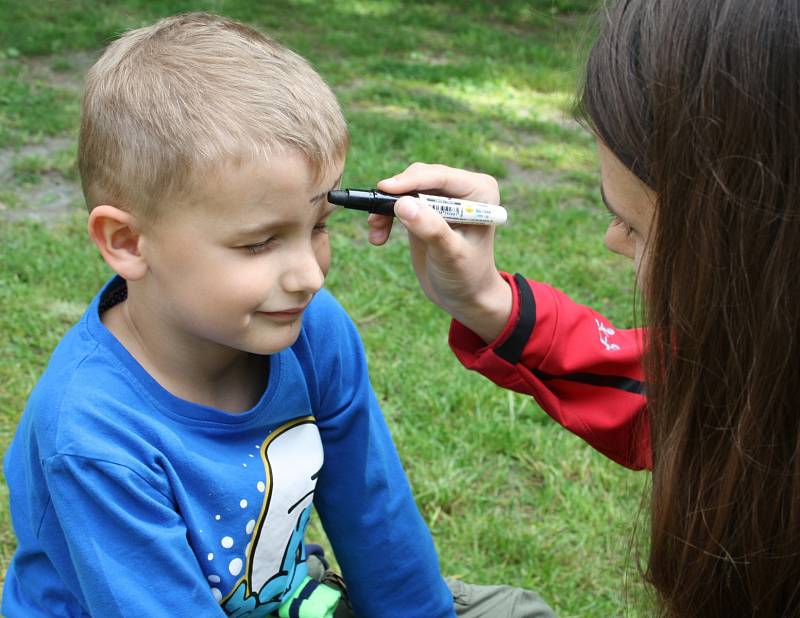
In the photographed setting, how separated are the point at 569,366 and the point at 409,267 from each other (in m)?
2.10

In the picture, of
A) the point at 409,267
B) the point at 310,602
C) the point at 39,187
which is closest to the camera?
the point at 310,602

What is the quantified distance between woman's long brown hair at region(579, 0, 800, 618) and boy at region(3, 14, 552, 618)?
1.58 ft

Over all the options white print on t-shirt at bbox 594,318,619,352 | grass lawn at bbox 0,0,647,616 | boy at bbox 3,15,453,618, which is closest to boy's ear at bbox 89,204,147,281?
boy at bbox 3,15,453,618

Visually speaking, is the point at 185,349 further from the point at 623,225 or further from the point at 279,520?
the point at 623,225

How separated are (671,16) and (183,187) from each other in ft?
2.31

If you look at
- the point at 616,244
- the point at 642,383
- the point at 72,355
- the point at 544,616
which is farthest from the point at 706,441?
the point at 72,355

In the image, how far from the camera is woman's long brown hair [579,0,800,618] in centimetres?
123

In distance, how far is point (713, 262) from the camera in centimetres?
131

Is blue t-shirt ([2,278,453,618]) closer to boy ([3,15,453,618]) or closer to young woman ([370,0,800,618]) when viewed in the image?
boy ([3,15,453,618])

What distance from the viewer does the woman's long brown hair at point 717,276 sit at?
1.23 metres

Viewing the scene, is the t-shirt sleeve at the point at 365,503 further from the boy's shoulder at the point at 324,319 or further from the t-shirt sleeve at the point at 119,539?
the t-shirt sleeve at the point at 119,539

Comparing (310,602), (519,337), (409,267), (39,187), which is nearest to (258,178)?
(519,337)

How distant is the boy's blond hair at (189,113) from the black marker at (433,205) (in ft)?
0.18

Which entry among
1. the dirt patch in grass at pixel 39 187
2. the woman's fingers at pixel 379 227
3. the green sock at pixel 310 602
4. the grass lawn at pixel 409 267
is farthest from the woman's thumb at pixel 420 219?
the dirt patch in grass at pixel 39 187
